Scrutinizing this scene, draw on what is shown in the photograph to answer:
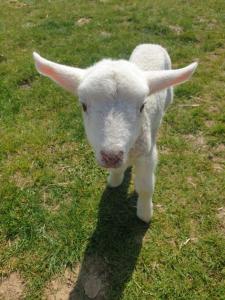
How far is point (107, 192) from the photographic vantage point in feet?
16.8

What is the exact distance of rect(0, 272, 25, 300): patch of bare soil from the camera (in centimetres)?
411

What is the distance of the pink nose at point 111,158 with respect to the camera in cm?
304

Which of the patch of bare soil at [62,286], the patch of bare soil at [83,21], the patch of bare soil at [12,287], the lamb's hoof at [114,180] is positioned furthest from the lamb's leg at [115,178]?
the patch of bare soil at [83,21]

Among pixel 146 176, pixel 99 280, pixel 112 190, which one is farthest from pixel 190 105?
pixel 99 280

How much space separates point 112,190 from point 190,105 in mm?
2299

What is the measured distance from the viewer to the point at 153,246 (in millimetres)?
4496

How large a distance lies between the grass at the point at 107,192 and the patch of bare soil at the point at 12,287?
2.3 inches

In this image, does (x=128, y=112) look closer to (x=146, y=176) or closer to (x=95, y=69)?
(x=95, y=69)

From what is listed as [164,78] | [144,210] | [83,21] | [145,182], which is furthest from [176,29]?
[164,78]

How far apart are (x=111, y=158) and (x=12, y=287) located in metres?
2.04

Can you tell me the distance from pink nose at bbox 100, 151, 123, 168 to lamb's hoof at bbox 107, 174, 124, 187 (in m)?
1.86

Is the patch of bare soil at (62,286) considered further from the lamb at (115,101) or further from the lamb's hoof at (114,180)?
the lamb at (115,101)

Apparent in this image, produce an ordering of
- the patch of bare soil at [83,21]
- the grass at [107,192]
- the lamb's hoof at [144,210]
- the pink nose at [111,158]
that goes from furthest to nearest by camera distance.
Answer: the patch of bare soil at [83,21] < the lamb's hoof at [144,210] < the grass at [107,192] < the pink nose at [111,158]

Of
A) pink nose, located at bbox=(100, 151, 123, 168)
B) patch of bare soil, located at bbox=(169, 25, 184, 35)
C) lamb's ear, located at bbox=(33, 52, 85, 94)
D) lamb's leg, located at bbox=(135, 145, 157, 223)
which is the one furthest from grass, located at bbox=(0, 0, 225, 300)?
lamb's ear, located at bbox=(33, 52, 85, 94)
